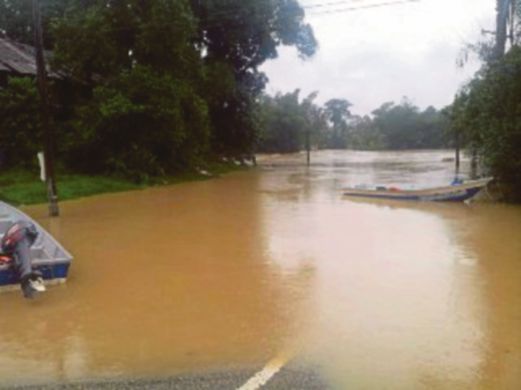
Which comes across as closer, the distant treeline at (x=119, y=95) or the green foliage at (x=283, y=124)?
the distant treeline at (x=119, y=95)

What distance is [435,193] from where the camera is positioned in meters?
18.6

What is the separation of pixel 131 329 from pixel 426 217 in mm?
10888

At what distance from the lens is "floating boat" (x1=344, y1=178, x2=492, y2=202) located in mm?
17828

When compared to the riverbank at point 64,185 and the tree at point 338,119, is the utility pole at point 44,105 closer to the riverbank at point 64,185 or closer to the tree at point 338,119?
the riverbank at point 64,185

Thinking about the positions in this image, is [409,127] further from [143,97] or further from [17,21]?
[143,97]

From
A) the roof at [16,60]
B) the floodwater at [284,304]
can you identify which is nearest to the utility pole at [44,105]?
the floodwater at [284,304]

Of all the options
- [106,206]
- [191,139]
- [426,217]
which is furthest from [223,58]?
[426,217]

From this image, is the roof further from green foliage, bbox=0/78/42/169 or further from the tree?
the tree

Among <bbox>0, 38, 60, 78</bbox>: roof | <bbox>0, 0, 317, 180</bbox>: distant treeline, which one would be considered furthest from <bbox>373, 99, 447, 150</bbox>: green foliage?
<bbox>0, 38, 60, 78</bbox>: roof

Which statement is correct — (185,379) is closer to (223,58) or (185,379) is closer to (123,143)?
(123,143)

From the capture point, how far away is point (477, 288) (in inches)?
326

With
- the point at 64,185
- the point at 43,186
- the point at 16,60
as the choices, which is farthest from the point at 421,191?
the point at 16,60

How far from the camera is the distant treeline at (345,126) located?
64875 millimetres

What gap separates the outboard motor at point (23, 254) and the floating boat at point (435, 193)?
13503 mm
